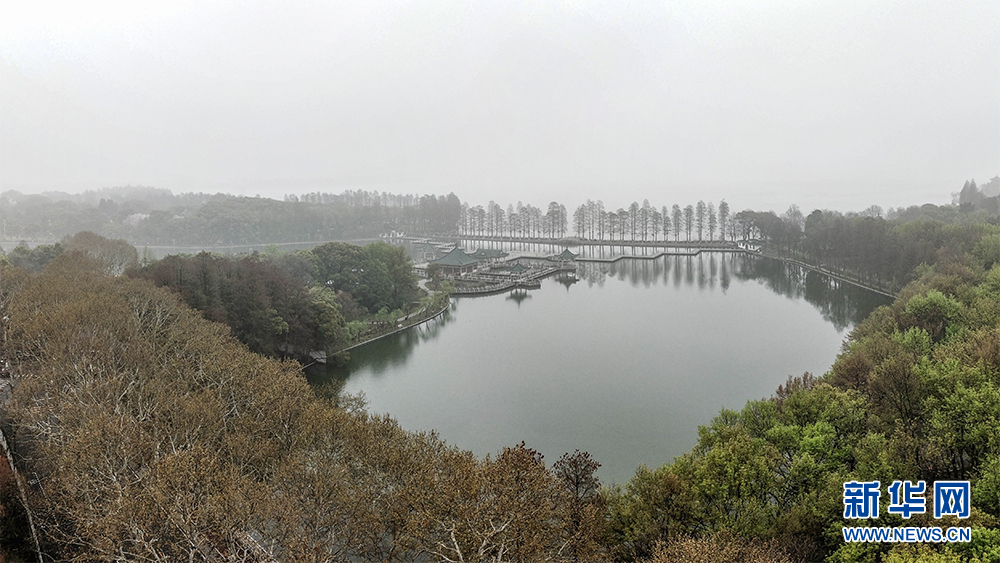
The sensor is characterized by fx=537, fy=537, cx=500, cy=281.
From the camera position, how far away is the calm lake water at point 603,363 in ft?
42.0

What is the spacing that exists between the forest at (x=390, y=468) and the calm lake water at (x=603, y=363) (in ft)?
12.3

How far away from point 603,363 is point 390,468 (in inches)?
471

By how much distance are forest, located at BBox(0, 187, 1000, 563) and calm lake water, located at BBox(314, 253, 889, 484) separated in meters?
3.75

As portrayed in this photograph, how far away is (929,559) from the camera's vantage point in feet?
16.3

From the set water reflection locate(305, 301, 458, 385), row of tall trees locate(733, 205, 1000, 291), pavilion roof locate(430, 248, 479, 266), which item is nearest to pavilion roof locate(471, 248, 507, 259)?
pavilion roof locate(430, 248, 479, 266)

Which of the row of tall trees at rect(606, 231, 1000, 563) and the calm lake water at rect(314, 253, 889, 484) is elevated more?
the row of tall trees at rect(606, 231, 1000, 563)

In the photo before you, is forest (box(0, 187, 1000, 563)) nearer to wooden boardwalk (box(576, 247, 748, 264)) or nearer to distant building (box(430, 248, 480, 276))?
distant building (box(430, 248, 480, 276))

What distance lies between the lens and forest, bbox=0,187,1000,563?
18.5 ft

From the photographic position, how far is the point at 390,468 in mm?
6836

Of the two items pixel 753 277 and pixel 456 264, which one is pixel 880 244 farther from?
pixel 456 264

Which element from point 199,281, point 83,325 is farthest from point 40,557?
point 199,281

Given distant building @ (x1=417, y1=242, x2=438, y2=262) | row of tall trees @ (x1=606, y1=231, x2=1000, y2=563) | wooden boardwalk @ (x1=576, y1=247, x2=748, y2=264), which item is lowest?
row of tall trees @ (x1=606, y1=231, x2=1000, y2=563)

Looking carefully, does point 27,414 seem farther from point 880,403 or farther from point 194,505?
point 880,403

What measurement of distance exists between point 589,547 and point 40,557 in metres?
6.84
